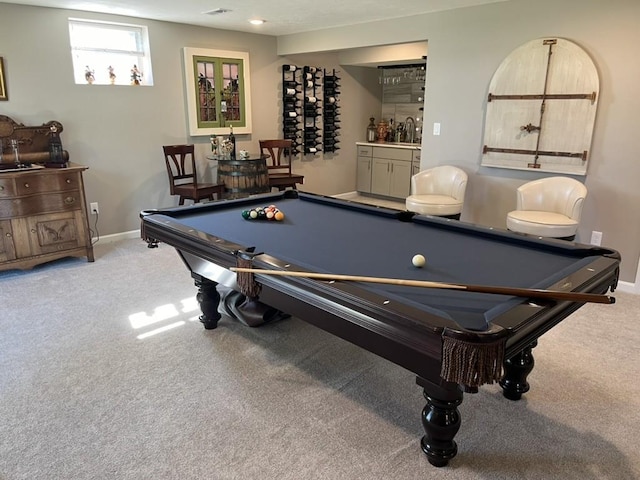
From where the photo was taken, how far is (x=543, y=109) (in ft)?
12.6

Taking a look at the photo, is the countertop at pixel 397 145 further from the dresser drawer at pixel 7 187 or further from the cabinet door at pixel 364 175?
the dresser drawer at pixel 7 187

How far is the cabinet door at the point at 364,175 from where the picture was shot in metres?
7.12

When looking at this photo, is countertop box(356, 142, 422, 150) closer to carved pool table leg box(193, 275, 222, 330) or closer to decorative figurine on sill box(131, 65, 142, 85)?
decorative figurine on sill box(131, 65, 142, 85)

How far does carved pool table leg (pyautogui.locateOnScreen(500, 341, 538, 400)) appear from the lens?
2.21 meters

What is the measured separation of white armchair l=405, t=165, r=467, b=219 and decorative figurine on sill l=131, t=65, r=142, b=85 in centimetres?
311

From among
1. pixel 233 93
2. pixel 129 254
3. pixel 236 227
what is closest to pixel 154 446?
pixel 236 227

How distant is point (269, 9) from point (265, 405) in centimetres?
357

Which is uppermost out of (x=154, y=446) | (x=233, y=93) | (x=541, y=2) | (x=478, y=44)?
(x=541, y=2)

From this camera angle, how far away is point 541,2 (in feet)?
12.2

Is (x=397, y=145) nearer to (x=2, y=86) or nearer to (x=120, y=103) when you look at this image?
(x=120, y=103)

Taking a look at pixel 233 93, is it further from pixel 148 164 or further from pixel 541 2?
pixel 541 2

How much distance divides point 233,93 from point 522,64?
129 inches

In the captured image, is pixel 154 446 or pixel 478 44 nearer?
pixel 154 446

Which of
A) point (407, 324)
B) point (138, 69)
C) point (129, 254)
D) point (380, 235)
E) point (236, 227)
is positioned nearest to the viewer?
point (407, 324)
